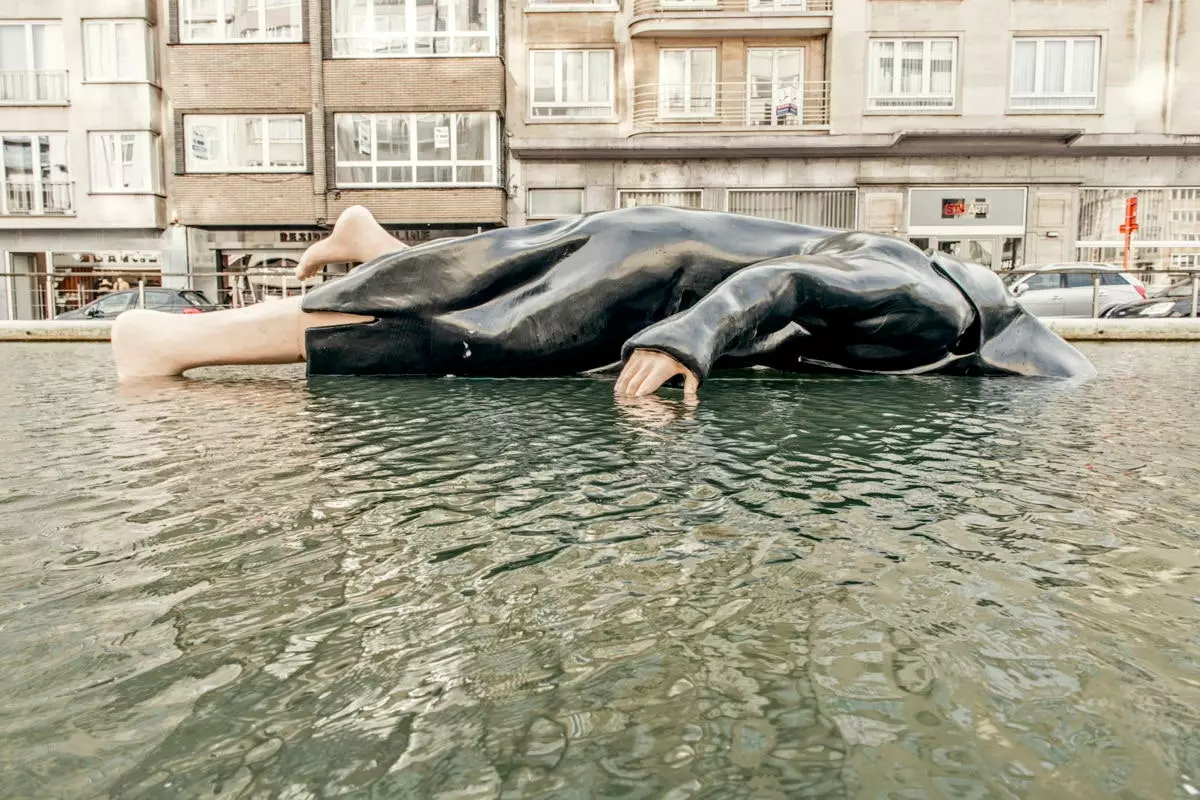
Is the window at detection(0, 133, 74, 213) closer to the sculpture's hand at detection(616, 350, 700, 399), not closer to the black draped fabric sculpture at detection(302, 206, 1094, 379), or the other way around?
the black draped fabric sculpture at detection(302, 206, 1094, 379)

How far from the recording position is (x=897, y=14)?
2175 centimetres

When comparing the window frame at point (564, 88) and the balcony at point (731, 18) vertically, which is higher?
the balcony at point (731, 18)

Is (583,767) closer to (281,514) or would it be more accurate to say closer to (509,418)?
(281,514)

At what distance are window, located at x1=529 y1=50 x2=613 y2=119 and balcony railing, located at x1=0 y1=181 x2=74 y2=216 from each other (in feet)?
41.0

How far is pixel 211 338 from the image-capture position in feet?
14.8

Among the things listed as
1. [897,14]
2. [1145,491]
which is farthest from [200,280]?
[1145,491]

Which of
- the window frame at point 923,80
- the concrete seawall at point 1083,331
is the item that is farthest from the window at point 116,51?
the window frame at point 923,80

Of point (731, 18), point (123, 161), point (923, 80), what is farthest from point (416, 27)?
point (923, 80)

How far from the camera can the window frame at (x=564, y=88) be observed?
75.3ft

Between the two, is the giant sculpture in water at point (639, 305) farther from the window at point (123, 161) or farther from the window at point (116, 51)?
the window at point (116, 51)

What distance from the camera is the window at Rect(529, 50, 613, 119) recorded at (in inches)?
907

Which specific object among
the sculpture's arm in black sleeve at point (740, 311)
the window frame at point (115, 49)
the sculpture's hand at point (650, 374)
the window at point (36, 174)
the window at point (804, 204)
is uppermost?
the window frame at point (115, 49)

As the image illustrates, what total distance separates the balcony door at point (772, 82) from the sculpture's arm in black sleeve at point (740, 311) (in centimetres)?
2039

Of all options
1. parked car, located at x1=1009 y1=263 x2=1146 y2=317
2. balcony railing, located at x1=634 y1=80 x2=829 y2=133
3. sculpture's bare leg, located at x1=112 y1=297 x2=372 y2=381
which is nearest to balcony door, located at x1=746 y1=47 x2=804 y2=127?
balcony railing, located at x1=634 y1=80 x2=829 y2=133
